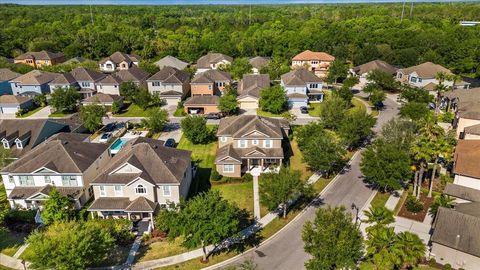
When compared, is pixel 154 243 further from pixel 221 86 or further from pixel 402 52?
pixel 402 52

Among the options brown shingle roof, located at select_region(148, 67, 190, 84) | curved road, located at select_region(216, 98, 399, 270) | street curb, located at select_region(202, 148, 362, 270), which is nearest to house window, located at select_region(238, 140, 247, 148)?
street curb, located at select_region(202, 148, 362, 270)

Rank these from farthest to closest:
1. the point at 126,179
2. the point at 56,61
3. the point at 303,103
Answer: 1. the point at 56,61
2. the point at 303,103
3. the point at 126,179

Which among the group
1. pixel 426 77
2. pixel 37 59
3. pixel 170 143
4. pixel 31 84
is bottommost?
pixel 170 143

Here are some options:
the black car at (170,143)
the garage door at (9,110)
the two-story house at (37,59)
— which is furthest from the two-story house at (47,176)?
the two-story house at (37,59)

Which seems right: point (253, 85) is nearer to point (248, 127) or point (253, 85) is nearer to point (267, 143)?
point (248, 127)

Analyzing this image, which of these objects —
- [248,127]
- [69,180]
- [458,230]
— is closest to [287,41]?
[248,127]

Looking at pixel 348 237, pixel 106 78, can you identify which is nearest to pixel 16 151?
pixel 106 78

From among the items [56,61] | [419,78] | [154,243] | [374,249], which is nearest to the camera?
[374,249]
